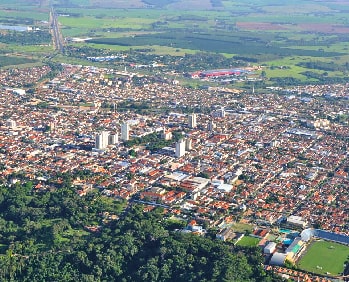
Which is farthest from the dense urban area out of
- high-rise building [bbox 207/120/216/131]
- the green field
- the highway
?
the highway

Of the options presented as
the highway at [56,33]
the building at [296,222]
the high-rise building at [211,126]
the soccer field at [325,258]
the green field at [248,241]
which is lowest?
the soccer field at [325,258]

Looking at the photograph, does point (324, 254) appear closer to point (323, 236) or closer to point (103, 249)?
point (323, 236)

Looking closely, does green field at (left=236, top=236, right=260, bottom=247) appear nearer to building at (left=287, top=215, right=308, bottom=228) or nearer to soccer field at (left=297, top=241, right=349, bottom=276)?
soccer field at (left=297, top=241, right=349, bottom=276)

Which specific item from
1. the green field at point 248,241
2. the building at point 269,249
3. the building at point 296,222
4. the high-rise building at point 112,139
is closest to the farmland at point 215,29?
the high-rise building at point 112,139

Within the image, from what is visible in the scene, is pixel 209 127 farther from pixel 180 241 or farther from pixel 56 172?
pixel 180 241

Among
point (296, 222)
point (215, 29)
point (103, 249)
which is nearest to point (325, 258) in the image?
point (296, 222)

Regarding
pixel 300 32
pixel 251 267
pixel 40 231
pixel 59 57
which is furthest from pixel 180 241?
pixel 300 32

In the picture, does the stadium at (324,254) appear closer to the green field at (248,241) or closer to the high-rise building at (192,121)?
the green field at (248,241)
